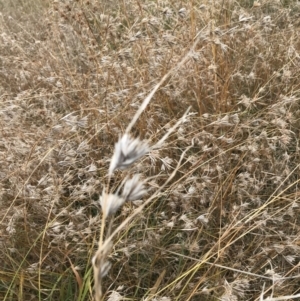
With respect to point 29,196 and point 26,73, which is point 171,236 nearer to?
point 29,196

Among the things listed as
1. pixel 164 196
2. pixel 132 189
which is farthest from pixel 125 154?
pixel 164 196

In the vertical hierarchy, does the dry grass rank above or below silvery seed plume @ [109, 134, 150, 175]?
below

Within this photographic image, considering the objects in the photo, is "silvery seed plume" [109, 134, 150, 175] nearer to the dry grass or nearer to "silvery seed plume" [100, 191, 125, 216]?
"silvery seed plume" [100, 191, 125, 216]

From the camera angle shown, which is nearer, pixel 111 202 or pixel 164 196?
pixel 111 202

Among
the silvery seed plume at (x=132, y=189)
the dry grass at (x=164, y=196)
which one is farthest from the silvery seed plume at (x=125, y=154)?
the dry grass at (x=164, y=196)

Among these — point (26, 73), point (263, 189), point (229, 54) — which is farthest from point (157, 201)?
point (26, 73)

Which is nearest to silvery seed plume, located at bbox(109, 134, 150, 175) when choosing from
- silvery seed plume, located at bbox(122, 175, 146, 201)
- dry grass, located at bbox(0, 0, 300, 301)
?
silvery seed plume, located at bbox(122, 175, 146, 201)

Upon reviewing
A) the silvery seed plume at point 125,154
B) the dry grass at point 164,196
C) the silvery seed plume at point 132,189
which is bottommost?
the dry grass at point 164,196

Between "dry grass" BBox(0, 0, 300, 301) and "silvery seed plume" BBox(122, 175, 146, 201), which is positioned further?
"dry grass" BBox(0, 0, 300, 301)

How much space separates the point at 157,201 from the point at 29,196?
1.53 ft

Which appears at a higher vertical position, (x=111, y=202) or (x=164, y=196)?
(x=111, y=202)

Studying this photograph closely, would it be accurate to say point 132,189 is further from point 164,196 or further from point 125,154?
point 164,196

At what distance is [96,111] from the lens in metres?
1.89

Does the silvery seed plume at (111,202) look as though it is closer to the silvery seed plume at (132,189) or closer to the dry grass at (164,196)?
the silvery seed plume at (132,189)
